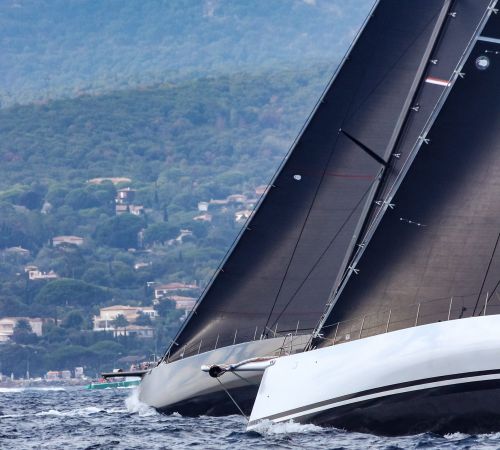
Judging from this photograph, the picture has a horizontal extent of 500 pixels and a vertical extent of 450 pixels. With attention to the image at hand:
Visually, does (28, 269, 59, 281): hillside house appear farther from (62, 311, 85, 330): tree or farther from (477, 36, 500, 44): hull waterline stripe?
(477, 36, 500, 44): hull waterline stripe

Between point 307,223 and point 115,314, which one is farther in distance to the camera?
point 115,314

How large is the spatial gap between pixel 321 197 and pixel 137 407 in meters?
7.19

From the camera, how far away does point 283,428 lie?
2219 centimetres

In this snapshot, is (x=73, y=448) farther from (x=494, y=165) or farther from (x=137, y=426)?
(x=494, y=165)

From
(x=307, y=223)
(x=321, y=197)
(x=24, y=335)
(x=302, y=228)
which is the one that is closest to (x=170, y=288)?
(x=24, y=335)

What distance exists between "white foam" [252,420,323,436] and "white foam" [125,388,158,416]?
896 cm

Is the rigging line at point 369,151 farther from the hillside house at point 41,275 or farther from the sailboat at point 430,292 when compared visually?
the hillside house at point 41,275

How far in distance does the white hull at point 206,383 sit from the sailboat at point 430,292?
6.05 metres

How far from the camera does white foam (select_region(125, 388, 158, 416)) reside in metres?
31.8

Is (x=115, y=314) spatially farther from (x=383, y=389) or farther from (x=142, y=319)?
(x=383, y=389)

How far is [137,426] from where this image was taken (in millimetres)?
28688

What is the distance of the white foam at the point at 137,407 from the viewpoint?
104ft

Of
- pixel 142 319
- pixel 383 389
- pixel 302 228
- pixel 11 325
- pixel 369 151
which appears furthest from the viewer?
pixel 142 319

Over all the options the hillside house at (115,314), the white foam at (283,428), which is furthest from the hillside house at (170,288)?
the white foam at (283,428)
